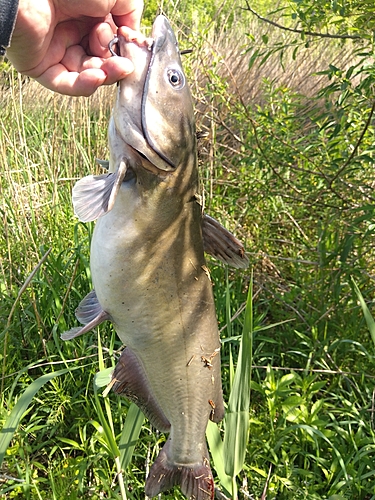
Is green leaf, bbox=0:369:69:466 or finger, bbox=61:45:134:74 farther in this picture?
green leaf, bbox=0:369:69:466

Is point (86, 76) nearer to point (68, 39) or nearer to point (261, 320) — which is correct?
point (68, 39)

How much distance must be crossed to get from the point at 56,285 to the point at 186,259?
1.79 meters

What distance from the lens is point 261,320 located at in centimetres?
329

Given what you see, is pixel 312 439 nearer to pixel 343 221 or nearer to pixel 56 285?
pixel 343 221

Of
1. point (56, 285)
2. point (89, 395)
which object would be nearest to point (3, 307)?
point (56, 285)

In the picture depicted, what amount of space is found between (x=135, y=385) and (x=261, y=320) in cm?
170

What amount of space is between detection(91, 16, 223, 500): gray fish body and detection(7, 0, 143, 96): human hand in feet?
0.61

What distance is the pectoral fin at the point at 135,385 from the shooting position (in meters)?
1.69

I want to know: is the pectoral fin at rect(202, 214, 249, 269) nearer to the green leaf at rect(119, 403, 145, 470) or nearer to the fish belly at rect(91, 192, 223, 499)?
the fish belly at rect(91, 192, 223, 499)

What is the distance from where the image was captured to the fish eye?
1.52m

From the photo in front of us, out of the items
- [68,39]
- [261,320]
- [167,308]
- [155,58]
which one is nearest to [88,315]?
[167,308]

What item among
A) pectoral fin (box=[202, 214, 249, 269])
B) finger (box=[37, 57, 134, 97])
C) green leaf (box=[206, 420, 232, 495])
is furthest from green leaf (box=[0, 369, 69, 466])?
finger (box=[37, 57, 134, 97])

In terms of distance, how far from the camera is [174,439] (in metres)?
1.75

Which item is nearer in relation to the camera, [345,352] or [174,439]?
[174,439]
